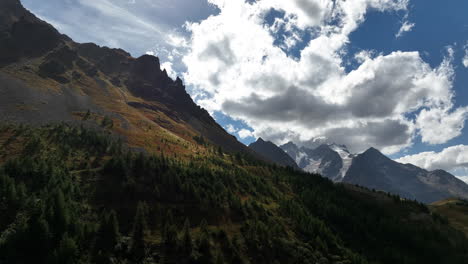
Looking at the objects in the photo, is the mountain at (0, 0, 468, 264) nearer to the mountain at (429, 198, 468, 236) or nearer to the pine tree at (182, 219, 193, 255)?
the pine tree at (182, 219, 193, 255)

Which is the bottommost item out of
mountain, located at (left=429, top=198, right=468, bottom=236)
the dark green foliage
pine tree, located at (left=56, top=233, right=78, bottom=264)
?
pine tree, located at (left=56, top=233, right=78, bottom=264)

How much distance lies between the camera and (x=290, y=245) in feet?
252

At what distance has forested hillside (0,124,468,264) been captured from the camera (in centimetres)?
5312

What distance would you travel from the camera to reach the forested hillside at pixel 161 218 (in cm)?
5312

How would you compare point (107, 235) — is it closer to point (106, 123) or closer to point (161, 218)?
point (161, 218)

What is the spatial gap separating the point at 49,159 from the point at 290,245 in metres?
82.0

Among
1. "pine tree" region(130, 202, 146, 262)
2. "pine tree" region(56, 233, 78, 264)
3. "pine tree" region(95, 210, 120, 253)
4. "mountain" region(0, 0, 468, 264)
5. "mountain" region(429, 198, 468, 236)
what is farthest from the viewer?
"mountain" region(429, 198, 468, 236)

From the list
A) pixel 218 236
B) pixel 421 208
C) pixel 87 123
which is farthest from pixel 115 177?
pixel 421 208

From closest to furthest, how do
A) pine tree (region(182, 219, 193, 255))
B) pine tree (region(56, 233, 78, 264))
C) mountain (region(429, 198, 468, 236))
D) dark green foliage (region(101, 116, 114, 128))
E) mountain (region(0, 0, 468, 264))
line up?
pine tree (region(56, 233, 78, 264)) → mountain (region(0, 0, 468, 264)) → pine tree (region(182, 219, 193, 255)) → mountain (region(429, 198, 468, 236)) → dark green foliage (region(101, 116, 114, 128))

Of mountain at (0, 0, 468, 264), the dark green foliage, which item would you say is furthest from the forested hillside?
the dark green foliage

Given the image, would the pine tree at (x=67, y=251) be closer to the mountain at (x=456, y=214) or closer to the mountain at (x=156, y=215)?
the mountain at (x=156, y=215)

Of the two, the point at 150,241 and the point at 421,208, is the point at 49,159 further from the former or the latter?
the point at 421,208

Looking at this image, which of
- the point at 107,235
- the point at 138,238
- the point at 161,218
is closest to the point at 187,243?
the point at 138,238

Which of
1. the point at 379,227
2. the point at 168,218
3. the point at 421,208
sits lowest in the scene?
the point at 168,218
